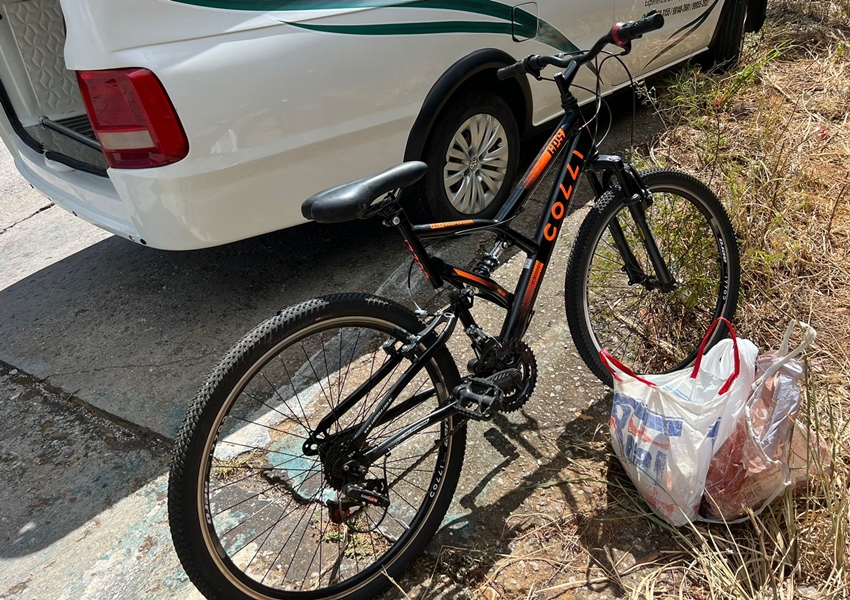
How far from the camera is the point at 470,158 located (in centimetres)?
351

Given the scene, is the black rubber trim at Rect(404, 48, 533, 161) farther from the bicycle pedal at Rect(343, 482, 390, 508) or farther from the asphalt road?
the bicycle pedal at Rect(343, 482, 390, 508)

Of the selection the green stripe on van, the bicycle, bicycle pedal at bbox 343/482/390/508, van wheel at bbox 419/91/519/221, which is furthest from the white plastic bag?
the green stripe on van

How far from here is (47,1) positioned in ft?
10.5

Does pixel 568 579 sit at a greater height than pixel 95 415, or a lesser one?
lesser

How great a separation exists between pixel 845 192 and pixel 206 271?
347cm

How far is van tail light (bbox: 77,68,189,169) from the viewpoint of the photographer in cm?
241

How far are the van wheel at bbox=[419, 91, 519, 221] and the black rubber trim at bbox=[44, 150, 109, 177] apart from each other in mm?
1566

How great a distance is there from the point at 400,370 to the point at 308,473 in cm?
48

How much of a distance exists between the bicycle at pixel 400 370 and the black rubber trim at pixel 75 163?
136cm

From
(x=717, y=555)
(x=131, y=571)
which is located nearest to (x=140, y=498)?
(x=131, y=571)

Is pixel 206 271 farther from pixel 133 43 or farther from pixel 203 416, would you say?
pixel 203 416

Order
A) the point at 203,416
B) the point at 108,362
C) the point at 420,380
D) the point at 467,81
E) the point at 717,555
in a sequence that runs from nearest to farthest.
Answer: the point at 203,416
the point at 717,555
the point at 420,380
the point at 108,362
the point at 467,81

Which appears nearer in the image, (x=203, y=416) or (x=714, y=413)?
(x=203, y=416)

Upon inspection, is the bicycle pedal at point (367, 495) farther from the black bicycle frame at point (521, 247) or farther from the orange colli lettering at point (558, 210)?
the orange colli lettering at point (558, 210)
